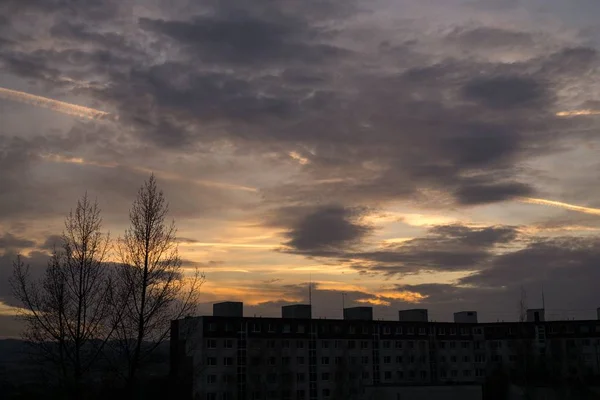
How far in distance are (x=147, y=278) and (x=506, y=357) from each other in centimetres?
10681

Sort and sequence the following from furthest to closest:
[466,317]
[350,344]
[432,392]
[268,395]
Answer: [466,317], [350,344], [268,395], [432,392]

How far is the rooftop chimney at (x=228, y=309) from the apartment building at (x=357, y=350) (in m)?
0.14

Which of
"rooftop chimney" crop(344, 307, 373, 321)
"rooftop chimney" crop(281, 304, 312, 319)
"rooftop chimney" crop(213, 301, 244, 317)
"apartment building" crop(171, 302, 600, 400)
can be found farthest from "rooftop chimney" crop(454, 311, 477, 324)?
"rooftop chimney" crop(213, 301, 244, 317)

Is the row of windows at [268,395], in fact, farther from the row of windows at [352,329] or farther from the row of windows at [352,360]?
the row of windows at [352,329]

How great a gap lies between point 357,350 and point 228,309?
78.3 feet

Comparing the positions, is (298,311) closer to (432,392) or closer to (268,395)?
(268,395)

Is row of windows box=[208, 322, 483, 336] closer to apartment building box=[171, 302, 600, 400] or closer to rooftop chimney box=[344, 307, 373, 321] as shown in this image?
apartment building box=[171, 302, 600, 400]

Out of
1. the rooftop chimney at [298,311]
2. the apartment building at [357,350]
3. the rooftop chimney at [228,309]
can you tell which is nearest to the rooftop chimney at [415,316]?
the apartment building at [357,350]

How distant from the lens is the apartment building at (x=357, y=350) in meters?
85.0

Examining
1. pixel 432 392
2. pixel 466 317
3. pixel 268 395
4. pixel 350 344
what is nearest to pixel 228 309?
pixel 268 395

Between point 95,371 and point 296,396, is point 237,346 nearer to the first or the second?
point 296,396

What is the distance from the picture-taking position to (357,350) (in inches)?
A: 3979

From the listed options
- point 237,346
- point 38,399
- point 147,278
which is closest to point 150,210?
point 147,278

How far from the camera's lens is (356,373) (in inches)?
3851
